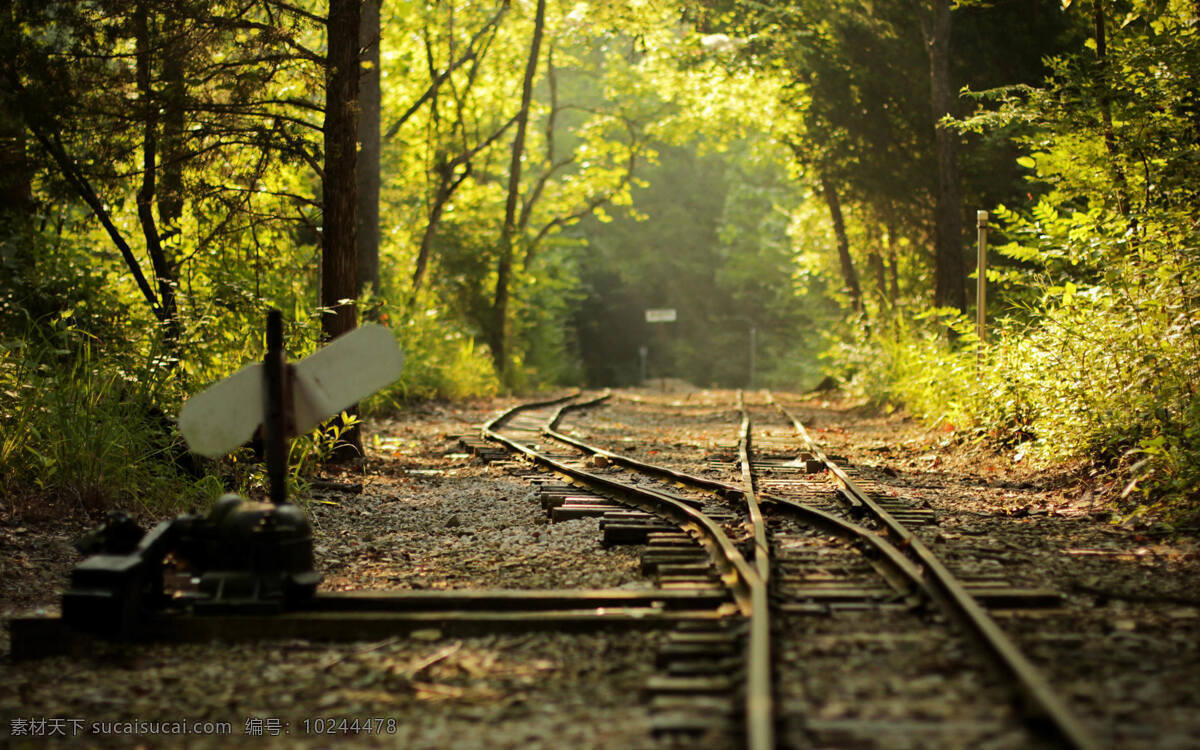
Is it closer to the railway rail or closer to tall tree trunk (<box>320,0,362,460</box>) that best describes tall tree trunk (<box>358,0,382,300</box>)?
tall tree trunk (<box>320,0,362,460</box>)

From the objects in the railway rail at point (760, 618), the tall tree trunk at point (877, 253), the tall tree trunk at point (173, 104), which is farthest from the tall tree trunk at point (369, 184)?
the tall tree trunk at point (877, 253)

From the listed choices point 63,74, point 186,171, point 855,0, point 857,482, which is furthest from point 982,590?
point 855,0

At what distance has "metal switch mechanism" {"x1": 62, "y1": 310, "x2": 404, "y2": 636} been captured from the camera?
14.2 ft

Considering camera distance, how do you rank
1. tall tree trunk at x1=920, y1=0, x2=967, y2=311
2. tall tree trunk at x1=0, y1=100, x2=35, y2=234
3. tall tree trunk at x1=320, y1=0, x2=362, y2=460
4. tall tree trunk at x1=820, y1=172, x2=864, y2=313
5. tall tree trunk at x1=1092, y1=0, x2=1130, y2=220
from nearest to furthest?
tall tree trunk at x1=0, y1=100, x2=35, y2=234 → tall tree trunk at x1=320, y1=0, x2=362, y2=460 → tall tree trunk at x1=1092, y1=0, x2=1130, y2=220 → tall tree trunk at x1=920, y1=0, x2=967, y2=311 → tall tree trunk at x1=820, y1=172, x2=864, y2=313

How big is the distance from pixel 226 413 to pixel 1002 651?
10.6ft

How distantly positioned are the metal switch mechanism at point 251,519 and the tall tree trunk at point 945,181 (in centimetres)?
1259

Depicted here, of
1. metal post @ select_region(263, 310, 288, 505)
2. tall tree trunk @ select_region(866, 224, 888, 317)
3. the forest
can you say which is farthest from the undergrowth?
tall tree trunk @ select_region(866, 224, 888, 317)

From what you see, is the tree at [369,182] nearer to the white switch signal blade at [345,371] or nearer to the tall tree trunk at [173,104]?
the tall tree trunk at [173,104]

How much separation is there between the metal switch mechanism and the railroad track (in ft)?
5.52

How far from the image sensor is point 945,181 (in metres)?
15.5

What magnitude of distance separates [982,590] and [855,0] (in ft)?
53.9

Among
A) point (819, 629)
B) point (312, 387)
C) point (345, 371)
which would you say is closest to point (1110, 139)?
point (819, 629)

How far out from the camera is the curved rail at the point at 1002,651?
111 inches

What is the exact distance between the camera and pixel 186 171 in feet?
29.6
